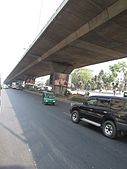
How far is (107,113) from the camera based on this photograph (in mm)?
9758

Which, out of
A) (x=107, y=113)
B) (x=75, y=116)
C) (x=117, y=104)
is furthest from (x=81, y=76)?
(x=117, y=104)

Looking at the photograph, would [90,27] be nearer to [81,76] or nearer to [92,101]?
[92,101]

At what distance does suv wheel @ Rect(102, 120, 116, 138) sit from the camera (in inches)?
362

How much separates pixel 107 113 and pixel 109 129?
67cm

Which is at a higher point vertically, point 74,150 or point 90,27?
point 90,27

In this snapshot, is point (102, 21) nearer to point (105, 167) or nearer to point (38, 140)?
point (38, 140)

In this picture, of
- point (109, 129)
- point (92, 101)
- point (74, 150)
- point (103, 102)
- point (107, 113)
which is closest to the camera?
point (74, 150)

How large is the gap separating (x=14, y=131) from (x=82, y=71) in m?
103

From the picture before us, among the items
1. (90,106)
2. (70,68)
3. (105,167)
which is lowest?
(105,167)

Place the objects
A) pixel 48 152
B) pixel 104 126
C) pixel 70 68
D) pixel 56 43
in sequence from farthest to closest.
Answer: pixel 70 68 < pixel 56 43 < pixel 104 126 < pixel 48 152

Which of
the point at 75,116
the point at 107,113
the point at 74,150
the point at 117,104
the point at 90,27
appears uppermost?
the point at 90,27

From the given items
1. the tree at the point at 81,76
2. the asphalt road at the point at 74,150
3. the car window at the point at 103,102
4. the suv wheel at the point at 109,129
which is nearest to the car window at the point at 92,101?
the car window at the point at 103,102

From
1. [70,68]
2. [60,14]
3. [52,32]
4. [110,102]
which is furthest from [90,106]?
[70,68]

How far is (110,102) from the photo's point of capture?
10000 millimetres
